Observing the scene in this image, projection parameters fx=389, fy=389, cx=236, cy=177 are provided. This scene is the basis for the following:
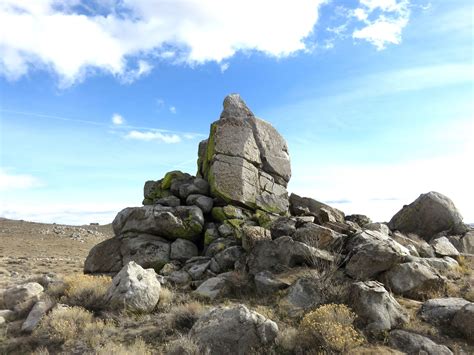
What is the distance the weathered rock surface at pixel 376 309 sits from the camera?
1168 cm

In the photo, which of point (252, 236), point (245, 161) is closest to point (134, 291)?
point (252, 236)

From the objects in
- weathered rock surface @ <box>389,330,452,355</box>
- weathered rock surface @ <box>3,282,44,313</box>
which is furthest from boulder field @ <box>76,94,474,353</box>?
weathered rock surface @ <box>3,282,44,313</box>

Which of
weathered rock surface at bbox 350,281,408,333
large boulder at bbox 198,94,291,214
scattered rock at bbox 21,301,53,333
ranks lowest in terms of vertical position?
scattered rock at bbox 21,301,53,333

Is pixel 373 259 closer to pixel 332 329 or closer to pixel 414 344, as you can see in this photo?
pixel 414 344

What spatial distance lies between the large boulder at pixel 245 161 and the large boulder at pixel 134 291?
28.8 ft

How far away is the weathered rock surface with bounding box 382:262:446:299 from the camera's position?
1467 cm

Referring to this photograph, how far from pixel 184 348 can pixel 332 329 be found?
13.2 ft

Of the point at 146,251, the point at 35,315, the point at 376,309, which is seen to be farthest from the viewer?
the point at 146,251

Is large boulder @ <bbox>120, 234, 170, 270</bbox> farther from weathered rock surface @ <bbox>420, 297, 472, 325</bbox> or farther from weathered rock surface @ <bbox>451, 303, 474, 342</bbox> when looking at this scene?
weathered rock surface @ <bbox>451, 303, 474, 342</bbox>

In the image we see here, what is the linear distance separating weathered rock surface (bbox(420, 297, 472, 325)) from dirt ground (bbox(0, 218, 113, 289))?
21909 millimetres

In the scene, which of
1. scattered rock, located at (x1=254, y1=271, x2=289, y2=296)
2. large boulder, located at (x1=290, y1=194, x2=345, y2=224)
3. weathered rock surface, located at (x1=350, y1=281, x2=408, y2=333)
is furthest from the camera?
large boulder, located at (x1=290, y1=194, x2=345, y2=224)

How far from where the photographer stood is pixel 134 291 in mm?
14180

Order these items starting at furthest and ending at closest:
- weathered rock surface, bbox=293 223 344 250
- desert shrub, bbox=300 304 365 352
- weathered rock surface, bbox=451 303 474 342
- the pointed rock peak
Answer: the pointed rock peak, weathered rock surface, bbox=293 223 344 250, weathered rock surface, bbox=451 303 474 342, desert shrub, bbox=300 304 365 352

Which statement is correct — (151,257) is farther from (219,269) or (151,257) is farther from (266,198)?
(266,198)
